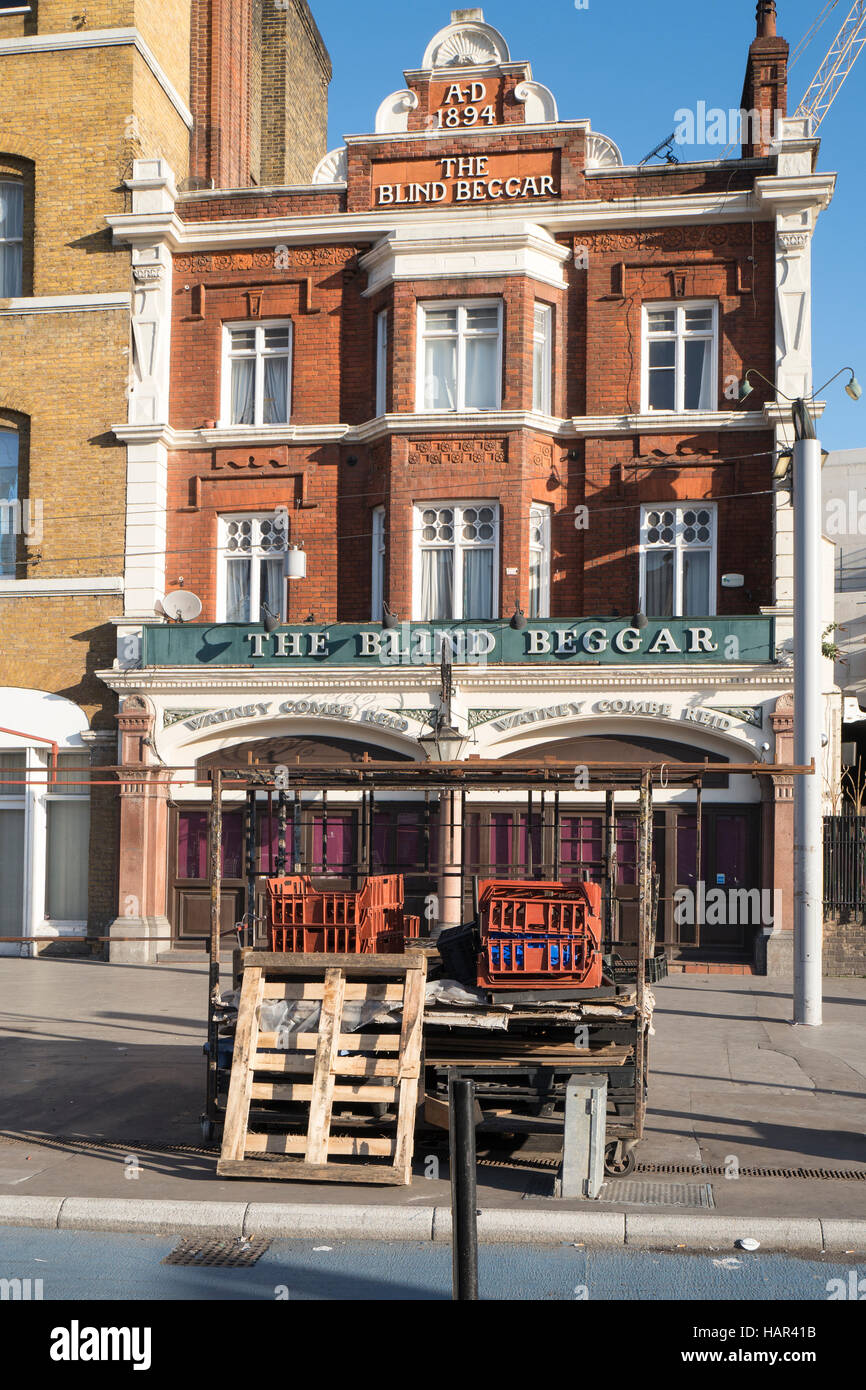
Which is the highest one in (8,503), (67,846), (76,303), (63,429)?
(76,303)

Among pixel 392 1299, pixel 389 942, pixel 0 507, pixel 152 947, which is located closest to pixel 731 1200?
pixel 392 1299

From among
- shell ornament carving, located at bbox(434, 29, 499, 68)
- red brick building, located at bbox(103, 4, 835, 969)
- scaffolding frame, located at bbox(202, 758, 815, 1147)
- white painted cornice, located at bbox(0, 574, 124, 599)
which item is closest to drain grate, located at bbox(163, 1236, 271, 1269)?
scaffolding frame, located at bbox(202, 758, 815, 1147)

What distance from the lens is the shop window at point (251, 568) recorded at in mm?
21891

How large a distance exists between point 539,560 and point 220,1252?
1526cm

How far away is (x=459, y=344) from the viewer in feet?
69.8

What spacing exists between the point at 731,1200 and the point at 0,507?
18362mm

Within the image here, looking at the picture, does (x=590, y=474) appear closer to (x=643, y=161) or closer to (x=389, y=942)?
(x=643, y=161)

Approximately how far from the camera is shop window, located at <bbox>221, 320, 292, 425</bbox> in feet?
73.5

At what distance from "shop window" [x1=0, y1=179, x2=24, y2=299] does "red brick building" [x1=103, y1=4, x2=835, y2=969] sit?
2414 millimetres

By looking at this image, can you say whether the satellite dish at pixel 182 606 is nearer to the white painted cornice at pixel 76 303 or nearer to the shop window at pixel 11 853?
the shop window at pixel 11 853

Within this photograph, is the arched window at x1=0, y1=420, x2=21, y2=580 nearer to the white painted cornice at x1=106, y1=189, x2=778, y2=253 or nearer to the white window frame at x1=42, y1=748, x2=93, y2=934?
the white window frame at x1=42, y1=748, x2=93, y2=934

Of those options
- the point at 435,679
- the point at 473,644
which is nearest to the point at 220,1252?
the point at 435,679

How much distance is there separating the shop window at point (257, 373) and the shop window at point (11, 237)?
13.0 ft

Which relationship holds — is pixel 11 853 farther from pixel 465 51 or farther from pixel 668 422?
pixel 465 51
